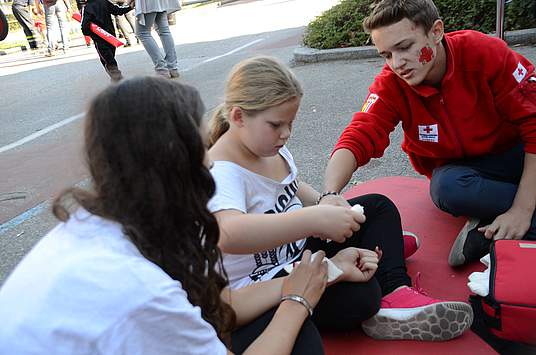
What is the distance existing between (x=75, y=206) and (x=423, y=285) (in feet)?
4.41

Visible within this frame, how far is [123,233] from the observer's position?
1008mm

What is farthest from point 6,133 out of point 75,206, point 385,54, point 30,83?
point 75,206

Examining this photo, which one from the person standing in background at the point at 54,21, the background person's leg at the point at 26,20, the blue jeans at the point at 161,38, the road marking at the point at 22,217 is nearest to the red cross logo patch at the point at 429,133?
the road marking at the point at 22,217

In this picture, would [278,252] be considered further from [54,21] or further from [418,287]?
[54,21]

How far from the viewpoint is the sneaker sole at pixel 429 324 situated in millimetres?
1621

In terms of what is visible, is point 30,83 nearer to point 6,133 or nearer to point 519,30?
point 6,133

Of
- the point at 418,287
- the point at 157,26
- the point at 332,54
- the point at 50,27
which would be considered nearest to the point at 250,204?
the point at 418,287

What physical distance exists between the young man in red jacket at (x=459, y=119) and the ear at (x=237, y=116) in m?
0.45

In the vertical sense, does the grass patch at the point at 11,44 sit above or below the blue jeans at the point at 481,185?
below

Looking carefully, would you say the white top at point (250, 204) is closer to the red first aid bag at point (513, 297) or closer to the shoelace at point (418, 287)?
the shoelace at point (418, 287)

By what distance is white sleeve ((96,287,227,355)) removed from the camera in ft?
3.08

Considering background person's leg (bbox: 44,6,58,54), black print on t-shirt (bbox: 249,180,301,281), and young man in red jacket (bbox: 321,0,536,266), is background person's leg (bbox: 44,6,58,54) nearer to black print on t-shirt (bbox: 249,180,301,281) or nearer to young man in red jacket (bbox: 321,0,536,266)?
young man in red jacket (bbox: 321,0,536,266)

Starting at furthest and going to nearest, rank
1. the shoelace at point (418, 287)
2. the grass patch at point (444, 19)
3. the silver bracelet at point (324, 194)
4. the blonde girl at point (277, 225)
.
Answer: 1. the grass patch at point (444, 19)
2. the silver bracelet at point (324, 194)
3. the shoelace at point (418, 287)
4. the blonde girl at point (277, 225)

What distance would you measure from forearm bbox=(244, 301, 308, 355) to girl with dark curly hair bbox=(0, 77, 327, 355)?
0.24m
